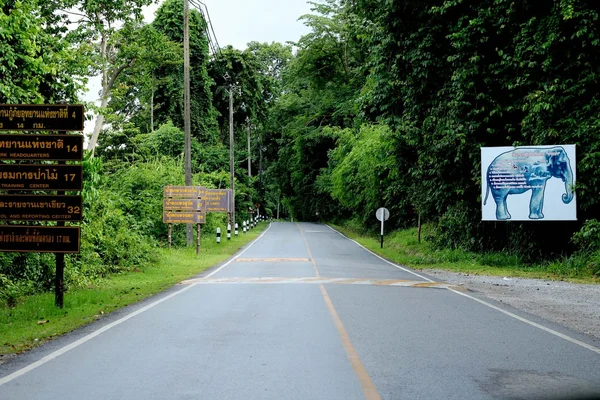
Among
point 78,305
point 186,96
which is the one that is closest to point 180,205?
point 186,96

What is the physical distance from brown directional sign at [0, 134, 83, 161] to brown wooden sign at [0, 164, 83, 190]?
0.17 m

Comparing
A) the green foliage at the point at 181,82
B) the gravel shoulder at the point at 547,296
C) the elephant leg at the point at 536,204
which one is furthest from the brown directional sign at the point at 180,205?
the green foliage at the point at 181,82

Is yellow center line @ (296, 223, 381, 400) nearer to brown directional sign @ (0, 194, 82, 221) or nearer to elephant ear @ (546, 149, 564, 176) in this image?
brown directional sign @ (0, 194, 82, 221)

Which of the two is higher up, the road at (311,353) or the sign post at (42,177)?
the sign post at (42,177)

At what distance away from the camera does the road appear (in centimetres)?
565

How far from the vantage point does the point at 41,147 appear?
11.2m

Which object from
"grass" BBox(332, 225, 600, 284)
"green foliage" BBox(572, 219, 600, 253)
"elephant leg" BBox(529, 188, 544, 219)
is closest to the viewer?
"grass" BBox(332, 225, 600, 284)

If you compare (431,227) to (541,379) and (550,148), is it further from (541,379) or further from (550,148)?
(541,379)

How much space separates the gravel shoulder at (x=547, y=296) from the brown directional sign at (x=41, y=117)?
9.18 metres

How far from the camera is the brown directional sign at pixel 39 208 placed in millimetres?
11109

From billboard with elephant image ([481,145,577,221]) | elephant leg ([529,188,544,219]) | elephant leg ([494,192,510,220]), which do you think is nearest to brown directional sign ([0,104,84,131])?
billboard with elephant image ([481,145,577,221])

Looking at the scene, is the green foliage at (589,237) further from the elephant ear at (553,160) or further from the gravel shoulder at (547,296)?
the gravel shoulder at (547,296)

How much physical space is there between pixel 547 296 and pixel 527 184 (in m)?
8.38

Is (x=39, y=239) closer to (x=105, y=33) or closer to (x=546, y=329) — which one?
(x=546, y=329)
